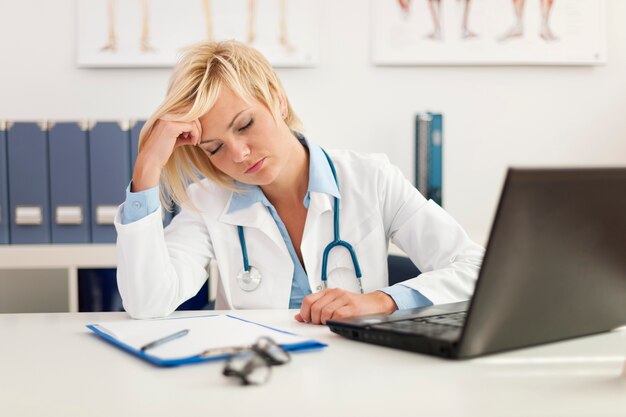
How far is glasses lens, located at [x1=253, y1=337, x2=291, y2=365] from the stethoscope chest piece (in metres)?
0.66

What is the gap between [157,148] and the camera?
1.47m

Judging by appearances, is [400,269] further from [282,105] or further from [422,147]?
[422,147]

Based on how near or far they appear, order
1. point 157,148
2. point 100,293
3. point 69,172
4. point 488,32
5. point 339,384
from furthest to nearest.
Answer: point 488,32
point 100,293
point 69,172
point 157,148
point 339,384

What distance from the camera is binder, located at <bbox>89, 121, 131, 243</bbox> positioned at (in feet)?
7.64

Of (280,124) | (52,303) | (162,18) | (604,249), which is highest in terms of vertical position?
(162,18)

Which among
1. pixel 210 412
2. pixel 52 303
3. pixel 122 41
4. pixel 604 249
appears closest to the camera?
pixel 210 412

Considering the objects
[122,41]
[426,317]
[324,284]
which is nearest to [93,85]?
[122,41]

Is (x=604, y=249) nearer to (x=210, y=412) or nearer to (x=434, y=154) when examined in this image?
(x=210, y=412)

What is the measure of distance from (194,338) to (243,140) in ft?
2.03

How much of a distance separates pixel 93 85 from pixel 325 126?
846 millimetres

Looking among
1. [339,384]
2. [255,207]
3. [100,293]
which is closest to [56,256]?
[100,293]

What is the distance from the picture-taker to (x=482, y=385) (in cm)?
76

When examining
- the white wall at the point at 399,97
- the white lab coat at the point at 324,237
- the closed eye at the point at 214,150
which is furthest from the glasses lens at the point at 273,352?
the white wall at the point at 399,97

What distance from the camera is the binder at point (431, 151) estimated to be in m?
2.55
